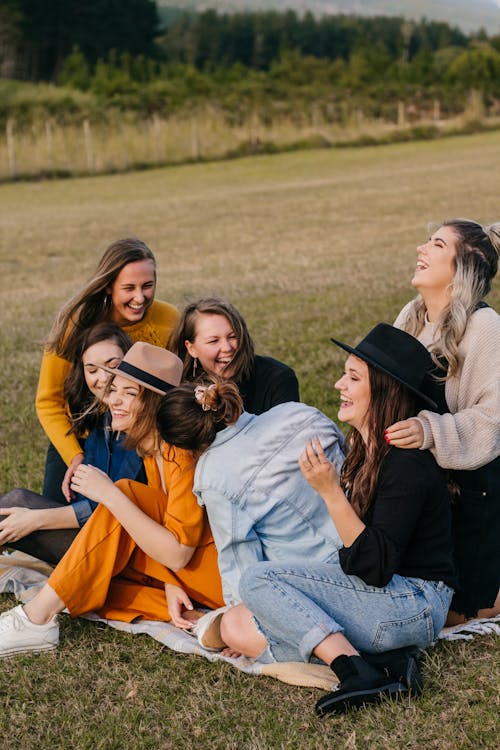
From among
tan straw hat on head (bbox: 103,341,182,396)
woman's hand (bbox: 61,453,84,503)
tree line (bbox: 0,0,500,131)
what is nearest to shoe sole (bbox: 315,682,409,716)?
tan straw hat on head (bbox: 103,341,182,396)

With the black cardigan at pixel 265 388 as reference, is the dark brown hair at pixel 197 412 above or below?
above

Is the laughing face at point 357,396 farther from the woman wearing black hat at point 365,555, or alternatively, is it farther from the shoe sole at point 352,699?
the shoe sole at point 352,699

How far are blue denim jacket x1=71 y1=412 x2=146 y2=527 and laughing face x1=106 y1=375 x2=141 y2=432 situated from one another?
37 centimetres

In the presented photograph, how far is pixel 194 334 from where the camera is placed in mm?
4676

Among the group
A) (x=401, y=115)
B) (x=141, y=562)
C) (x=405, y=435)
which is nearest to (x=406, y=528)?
(x=405, y=435)

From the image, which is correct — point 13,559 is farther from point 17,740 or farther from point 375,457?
point 375,457

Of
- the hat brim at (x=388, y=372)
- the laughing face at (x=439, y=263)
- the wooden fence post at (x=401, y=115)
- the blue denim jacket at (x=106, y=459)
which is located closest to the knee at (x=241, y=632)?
the blue denim jacket at (x=106, y=459)

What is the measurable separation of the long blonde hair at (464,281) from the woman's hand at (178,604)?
1.37 metres

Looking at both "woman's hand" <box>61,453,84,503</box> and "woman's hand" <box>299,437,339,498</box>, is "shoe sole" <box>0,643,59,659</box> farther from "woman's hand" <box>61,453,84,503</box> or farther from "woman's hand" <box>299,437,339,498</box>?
"woman's hand" <box>299,437,339,498</box>

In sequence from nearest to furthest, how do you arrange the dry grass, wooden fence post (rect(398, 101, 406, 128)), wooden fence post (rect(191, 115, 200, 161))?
the dry grass
wooden fence post (rect(191, 115, 200, 161))
wooden fence post (rect(398, 101, 406, 128))

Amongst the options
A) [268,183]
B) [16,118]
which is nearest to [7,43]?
[16,118]

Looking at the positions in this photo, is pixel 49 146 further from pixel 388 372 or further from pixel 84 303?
pixel 388 372

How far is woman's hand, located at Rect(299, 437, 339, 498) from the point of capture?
3.44 meters

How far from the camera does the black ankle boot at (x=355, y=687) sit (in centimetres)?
336
